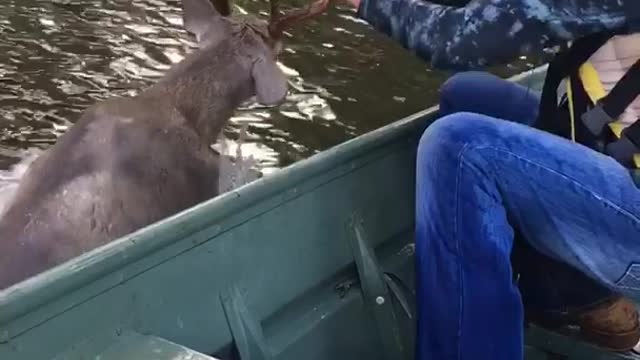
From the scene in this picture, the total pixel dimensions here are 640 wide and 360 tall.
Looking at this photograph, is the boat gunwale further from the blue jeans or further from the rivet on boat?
the blue jeans

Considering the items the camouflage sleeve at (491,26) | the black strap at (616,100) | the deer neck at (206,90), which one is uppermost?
the camouflage sleeve at (491,26)

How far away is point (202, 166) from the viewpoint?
158 inches

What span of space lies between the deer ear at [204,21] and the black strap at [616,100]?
2671 mm

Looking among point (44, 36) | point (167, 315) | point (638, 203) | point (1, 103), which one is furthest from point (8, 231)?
point (44, 36)

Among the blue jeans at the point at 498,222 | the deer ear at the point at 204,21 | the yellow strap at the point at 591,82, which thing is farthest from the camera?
the deer ear at the point at 204,21

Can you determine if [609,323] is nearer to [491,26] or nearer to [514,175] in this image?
[514,175]

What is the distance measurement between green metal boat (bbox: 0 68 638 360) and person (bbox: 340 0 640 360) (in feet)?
1.34

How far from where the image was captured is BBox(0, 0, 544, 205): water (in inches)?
221

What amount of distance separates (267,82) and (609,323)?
2258 millimetres

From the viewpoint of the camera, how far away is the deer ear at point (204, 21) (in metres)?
4.71

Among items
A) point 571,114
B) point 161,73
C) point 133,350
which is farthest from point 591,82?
point 161,73

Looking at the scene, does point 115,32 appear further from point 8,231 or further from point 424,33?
point 424,33

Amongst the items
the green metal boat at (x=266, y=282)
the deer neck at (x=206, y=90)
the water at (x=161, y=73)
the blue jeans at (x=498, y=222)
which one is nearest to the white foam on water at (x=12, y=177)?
the water at (x=161, y=73)

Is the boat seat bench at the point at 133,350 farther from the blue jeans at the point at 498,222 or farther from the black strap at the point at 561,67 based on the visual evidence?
the black strap at the point at 561,67
